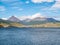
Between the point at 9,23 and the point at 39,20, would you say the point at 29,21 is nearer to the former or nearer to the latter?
the point at 39,20

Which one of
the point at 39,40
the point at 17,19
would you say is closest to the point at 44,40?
the point at 39,40

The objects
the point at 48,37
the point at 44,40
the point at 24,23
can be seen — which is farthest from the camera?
the point at 48,37

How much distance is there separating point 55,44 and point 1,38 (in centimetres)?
317

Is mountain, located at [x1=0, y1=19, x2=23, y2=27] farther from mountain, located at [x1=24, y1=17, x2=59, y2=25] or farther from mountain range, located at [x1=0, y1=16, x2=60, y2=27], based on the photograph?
mountain, located at [x1=24, y1=17, x2=59, y2=25]

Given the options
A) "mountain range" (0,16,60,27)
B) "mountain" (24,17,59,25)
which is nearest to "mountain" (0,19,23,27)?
"mountain range" (0,16,60,27)

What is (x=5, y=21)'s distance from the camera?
7.72m

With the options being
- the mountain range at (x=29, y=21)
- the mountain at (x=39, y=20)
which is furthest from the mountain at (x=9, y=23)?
the mountain at (x=39, y=20)

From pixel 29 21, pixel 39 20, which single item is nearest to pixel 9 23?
pixel 29 21

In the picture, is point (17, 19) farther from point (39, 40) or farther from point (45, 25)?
point (39, 40)

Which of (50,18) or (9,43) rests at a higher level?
(50,18)

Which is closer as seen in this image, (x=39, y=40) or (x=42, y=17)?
(x=42, y=17)

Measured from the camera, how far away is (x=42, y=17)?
26.0 ft

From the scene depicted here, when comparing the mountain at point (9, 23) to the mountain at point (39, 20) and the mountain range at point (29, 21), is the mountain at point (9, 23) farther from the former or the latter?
the mountain at point (39, 20)

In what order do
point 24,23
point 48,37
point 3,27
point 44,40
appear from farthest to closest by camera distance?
point 48,37, point 44,40, point 3,27, point 24,23
